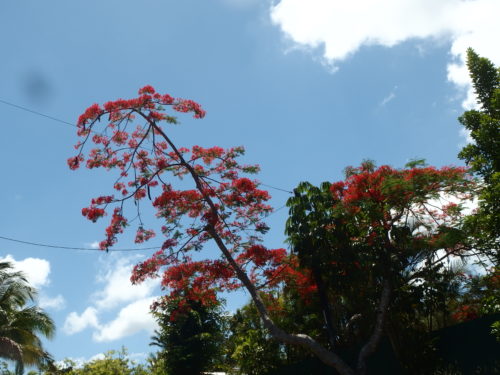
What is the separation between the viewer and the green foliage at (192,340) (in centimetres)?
2031

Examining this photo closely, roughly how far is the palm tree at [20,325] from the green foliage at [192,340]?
5.19 metres

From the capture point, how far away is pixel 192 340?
67.7 feet

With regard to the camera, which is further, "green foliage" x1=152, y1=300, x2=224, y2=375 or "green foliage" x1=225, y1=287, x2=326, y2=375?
"green foliage" x1=152, y1=300, x2=224, y2=375

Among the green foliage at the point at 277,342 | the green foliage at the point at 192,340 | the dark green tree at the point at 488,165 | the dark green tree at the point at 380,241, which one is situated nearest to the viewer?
the dark green tree at the point at 488,165

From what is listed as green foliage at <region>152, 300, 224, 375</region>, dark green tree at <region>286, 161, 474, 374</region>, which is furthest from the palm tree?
dark green tree at <region>286, 161, 474, 374</region>

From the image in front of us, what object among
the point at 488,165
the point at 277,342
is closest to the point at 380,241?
the point at 488,165

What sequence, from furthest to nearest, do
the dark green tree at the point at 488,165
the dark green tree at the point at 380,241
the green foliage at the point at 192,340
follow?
the green foliage at the point at 192,340, the dark green tree at the point at 380,241, the dark green tree at the point at 488,165

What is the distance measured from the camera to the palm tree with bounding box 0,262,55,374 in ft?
50.9

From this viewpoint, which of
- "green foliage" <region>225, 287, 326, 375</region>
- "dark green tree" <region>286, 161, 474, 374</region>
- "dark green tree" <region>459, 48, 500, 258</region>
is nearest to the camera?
"dark green tree" <region>459, 48, 500, 258</region>

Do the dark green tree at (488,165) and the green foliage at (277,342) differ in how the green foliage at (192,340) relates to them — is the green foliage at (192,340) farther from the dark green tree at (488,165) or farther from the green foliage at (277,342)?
the dark green tree at (488,165)

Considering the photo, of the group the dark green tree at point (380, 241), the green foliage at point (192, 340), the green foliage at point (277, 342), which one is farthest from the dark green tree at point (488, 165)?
the green foliage at point (192, 340)

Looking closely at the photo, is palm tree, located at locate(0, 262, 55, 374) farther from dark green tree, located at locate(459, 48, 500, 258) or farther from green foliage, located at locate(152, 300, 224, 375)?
dark green tree, located at locate(459, 48, 500, 258)

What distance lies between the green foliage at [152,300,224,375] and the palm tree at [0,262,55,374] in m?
5.19

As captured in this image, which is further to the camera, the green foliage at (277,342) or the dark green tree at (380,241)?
the green foliage at (277,342)
